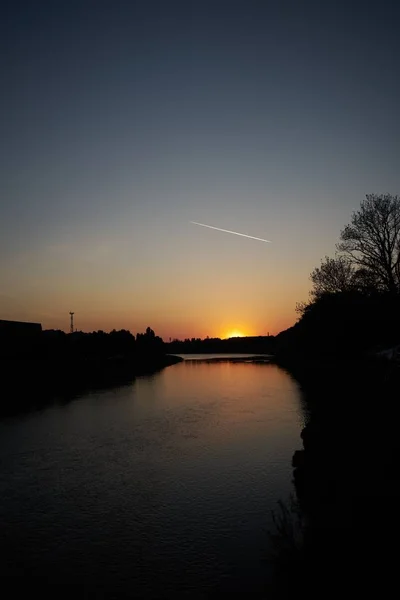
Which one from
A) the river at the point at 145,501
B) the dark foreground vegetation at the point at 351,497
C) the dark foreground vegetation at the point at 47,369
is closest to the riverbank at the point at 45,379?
the dark foreground vegetation at the point at 47,369

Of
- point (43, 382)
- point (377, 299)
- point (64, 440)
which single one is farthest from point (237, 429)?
point (43, 382)

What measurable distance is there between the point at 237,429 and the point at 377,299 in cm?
1877

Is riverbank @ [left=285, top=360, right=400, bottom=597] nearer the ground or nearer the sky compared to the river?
nearer the sky

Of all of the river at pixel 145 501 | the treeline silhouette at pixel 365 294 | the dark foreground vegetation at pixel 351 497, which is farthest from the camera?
the treeline silhouette at pixel 365 294

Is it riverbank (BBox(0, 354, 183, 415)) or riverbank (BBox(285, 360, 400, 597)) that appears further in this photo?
riverbank (BBox(0, 354, 183, 415))

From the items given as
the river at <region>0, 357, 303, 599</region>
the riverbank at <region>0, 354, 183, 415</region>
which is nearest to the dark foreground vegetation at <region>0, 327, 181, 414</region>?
the riverbank at <region>0, 354, 183, 415</region>

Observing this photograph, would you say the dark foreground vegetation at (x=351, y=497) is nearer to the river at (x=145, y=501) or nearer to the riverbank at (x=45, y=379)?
the river at (x=145, y=501)

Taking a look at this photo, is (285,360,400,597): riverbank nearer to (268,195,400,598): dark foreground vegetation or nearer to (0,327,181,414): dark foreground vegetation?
(268,195,400,598): dark foreground vegetation

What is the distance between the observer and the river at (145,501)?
12.3 meters

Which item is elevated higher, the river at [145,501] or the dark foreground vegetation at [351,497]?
the dark foreground vegetation at [351,497]

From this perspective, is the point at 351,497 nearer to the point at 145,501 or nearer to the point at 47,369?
the point at 145,501

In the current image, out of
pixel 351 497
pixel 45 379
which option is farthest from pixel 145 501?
pixel 45 379

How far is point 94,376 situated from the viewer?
3258 inches

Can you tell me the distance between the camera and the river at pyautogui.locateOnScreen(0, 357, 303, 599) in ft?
40.3
